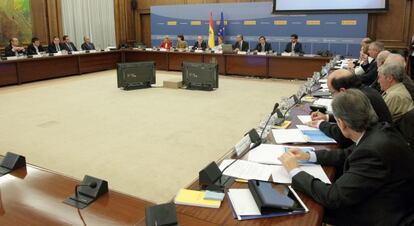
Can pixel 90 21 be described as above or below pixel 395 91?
above

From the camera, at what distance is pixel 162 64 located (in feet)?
35.9

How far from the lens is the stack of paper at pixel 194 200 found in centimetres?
156

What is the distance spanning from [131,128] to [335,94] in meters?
3.11

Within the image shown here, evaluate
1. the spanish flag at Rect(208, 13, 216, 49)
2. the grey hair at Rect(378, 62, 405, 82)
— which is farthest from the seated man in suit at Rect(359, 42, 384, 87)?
the spanish flag at Rect(208, 13, 216, 49)

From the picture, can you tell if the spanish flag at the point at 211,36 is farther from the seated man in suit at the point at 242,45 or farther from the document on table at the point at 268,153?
the document on table at the point at 268,153

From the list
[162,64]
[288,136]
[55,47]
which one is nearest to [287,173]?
[288,136]

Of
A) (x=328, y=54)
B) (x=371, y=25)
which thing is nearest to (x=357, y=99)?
(x=328, y=54)

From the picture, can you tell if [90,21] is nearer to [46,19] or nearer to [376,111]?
[46,19]

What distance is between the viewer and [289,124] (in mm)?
2803

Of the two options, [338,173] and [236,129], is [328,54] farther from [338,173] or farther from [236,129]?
A: [338,173]

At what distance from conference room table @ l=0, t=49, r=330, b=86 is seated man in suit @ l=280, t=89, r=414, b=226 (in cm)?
735

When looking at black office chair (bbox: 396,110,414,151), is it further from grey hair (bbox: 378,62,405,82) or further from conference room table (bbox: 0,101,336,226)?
conference room table (bbox: 0,101,336,226)

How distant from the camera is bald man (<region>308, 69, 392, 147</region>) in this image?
7.86ft

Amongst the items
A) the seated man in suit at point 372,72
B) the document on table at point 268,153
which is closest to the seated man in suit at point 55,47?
the seated man in suit at point 372,72
